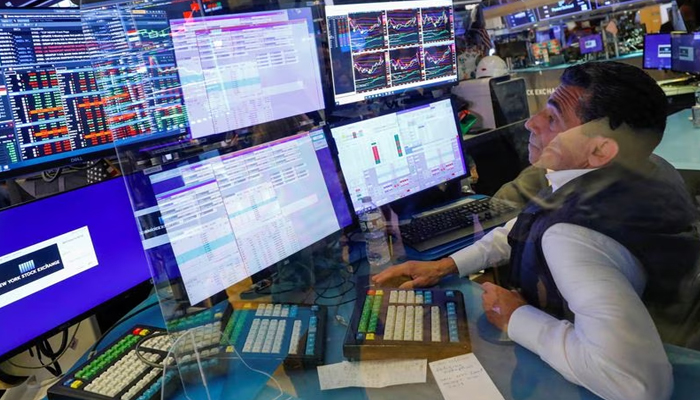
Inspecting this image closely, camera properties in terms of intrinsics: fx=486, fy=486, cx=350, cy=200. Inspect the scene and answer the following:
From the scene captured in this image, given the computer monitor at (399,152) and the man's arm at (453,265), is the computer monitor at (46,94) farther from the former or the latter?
the man's arm at (453,265)

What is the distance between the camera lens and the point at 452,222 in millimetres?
1649

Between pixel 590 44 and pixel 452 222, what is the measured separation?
3472 mm

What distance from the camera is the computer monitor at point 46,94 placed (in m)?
1.21

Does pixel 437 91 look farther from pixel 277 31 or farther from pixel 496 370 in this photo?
pixel 496 370

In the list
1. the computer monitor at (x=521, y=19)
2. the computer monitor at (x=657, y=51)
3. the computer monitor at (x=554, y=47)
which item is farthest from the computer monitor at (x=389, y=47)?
the computer monitor at (x=657, y=51)

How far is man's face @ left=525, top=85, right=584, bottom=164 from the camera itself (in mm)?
932

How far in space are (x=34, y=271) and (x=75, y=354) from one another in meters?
0.34

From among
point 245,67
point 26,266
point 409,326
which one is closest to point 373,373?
point 409,326

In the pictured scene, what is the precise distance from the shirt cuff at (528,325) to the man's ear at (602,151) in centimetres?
32

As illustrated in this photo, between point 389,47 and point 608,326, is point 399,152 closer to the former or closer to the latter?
point 389,47

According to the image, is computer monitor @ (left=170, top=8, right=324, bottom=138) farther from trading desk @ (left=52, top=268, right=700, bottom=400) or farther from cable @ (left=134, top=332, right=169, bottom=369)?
trading desk @ (left=52, top=268, right=700, bottom=400)

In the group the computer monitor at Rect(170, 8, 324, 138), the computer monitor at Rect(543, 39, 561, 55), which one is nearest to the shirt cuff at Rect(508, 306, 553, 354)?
the computer monitor at Rect(170, 8, 324, 138)

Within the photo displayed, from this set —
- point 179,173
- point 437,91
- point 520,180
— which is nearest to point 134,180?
point 179,173

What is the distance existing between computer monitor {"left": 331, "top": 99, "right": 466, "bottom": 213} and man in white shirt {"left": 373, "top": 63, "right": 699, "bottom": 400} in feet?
2.29
